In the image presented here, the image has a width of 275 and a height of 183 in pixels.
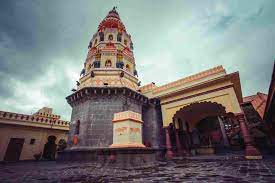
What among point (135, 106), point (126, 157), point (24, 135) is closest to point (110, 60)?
point (135, 106)

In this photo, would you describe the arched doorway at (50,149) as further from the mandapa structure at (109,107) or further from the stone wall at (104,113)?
the stone wall at (104,113)

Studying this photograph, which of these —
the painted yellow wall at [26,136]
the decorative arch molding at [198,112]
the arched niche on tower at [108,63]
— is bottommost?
the painted yellow wall at [26,136]

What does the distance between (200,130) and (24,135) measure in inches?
852

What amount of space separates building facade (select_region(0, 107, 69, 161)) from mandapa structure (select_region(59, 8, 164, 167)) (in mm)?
7526

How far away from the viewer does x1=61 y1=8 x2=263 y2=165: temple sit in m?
9.28

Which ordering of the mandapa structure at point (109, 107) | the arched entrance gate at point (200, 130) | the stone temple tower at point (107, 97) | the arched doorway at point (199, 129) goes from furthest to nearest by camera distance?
the arched doorway at point (199, 129), the arched entrance gate at point (200, 130), the stone temple tower at point (107, 97), the mandapa structure at point (109, 107)

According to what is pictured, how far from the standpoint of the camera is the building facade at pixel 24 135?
51.5ft

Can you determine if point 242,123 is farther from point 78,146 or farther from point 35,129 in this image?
point 35,129

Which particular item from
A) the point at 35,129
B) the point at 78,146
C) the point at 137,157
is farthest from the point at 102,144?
the point at 35,129

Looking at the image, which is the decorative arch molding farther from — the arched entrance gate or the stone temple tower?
the stone temple tower

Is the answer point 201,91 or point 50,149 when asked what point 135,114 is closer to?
point 201,91

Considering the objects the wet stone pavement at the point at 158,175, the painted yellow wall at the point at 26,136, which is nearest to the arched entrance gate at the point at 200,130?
the wet stone pavement at the point at 158,175

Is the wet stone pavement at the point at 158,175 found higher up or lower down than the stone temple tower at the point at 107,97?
lower down

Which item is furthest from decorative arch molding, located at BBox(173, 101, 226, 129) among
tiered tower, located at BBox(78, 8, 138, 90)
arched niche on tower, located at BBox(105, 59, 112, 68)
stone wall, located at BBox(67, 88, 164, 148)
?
arched niche on tower, located at BBox(105, 59, 112, 68)
